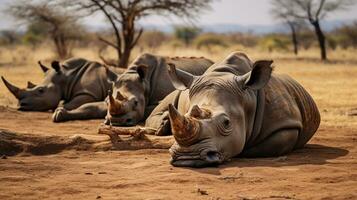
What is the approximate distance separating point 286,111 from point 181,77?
1.20 metres

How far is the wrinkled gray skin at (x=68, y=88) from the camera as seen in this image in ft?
44.8

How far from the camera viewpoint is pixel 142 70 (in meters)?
11.7

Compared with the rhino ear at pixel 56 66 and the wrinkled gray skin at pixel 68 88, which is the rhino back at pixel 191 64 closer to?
the wrinkled gray skin at pixel 68 88

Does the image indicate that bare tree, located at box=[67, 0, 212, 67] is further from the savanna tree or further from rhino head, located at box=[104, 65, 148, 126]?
the savanna tree

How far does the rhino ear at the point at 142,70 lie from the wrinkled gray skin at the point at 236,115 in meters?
3.08

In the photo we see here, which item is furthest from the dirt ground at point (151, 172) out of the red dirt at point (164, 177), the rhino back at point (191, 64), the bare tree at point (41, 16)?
the bare tree at point (41, 16)

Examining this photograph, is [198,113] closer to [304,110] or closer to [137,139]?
[137,139]

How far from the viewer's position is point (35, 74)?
1001 inches

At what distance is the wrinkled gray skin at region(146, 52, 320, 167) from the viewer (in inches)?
254

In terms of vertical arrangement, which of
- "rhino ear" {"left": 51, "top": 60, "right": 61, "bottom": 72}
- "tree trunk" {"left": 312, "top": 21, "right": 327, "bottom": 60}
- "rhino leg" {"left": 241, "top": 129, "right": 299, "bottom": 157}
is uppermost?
"rhino leg" {"left": 241, "top": 129, "right": 299, "bottom": 157}

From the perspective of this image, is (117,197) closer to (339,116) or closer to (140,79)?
(140,79)

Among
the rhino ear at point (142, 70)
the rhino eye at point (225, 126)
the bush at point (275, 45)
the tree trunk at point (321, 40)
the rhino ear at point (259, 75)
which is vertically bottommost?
the bush at point (275, 45)

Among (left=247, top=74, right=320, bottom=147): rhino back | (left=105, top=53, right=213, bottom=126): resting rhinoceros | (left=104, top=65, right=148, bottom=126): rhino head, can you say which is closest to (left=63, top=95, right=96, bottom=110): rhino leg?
(left=105, top=53, right=213, bottom=126): resting rhinoceros

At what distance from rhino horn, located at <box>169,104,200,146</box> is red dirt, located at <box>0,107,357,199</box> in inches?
10.8
